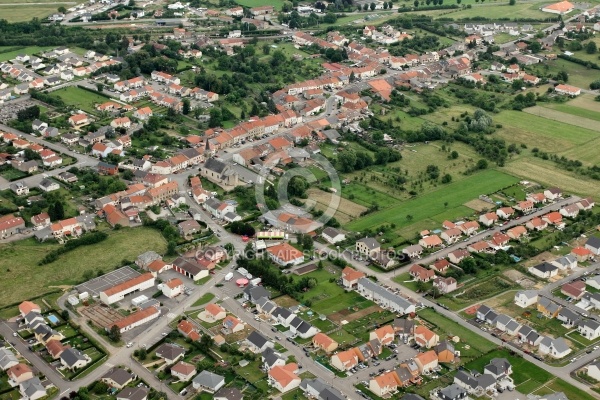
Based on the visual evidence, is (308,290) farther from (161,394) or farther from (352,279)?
(161,394)

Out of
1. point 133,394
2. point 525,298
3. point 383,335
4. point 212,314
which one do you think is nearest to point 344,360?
point 383,335

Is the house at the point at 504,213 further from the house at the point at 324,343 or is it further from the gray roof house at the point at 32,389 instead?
the gray roof house at the point at 32,389

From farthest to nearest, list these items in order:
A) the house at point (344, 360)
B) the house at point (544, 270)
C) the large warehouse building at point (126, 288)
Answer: the house at point (544, 270) → the large warehouse building at point (126, 288) → the house at point (344, 360)

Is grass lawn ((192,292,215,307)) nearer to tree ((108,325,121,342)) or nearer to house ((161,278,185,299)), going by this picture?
house ((161,278,185,299))

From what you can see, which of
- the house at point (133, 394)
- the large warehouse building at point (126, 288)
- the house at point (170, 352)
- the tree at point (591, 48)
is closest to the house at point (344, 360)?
the house at point (170, 352)

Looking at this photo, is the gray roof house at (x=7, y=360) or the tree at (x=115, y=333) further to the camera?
the tree at (x=115, y=333)

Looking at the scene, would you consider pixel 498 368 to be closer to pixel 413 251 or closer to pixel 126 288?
pixel 413 251
